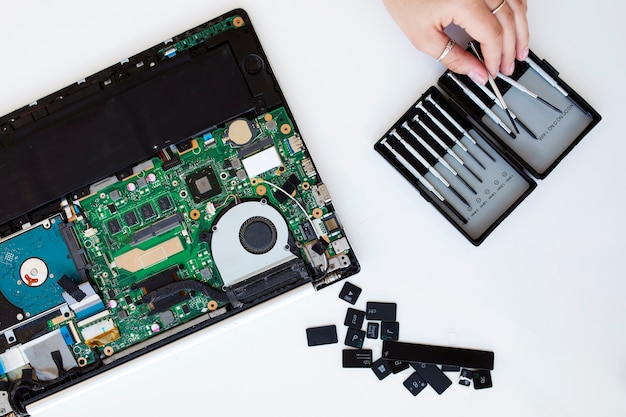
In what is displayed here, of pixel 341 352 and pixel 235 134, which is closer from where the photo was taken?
pixel 235 134

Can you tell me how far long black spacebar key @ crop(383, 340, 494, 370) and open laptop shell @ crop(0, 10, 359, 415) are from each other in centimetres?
57

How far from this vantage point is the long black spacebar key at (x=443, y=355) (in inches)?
122

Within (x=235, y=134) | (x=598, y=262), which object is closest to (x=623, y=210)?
(x=598, y=262)

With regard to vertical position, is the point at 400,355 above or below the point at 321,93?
below

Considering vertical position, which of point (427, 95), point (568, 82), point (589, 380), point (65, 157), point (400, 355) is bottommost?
point (589, 380)

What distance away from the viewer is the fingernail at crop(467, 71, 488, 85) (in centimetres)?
286

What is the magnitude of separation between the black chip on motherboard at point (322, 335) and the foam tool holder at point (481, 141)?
0.86 m

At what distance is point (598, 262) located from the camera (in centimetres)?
312

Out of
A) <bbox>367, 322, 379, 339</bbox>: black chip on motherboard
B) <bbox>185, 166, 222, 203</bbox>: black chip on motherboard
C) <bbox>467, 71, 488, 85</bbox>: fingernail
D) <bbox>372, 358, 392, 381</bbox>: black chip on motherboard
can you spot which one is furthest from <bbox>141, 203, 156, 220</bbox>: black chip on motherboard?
<bbox>467, 71, 488, 85</bbox>: fingernail

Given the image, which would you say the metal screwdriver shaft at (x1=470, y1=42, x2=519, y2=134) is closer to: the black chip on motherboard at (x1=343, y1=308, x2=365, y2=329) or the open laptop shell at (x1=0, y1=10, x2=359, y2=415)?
the open laptop shell at (x1=0, y1=10, x2=359, y2=415)

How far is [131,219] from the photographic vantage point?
295 centimetres

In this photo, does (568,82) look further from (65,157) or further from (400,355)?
(65,157)

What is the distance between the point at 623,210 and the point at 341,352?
1675 mm

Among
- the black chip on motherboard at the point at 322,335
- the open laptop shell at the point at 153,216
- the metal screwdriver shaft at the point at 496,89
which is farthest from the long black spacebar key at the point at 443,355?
the metal screwdriver shaft at the point at 496,89
